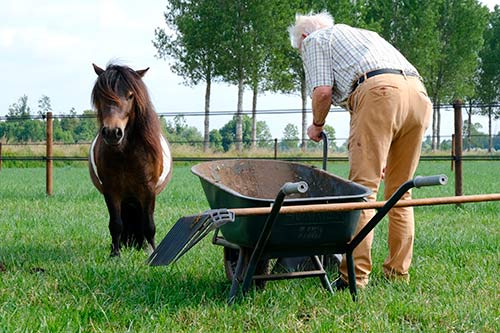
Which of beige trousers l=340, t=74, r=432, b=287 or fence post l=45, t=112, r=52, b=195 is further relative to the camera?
fence post l=45, t=112, r=52, b=195

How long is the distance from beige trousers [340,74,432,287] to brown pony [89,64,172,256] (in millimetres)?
1745

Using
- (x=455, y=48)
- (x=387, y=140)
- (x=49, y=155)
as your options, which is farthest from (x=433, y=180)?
(x=455, y=48)

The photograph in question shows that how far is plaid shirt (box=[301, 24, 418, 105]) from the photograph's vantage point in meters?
3.70

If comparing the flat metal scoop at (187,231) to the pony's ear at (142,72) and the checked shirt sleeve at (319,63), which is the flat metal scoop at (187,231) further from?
the pony's ear at (142,72)

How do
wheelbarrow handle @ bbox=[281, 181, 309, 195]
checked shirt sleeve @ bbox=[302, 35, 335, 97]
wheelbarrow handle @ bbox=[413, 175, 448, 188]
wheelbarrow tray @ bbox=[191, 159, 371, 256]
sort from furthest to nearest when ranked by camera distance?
checked shirt sleeve @ bbox=[302, 35, 335, 97]
wheelbarrow tray @ bbox=[191, 159, 371, 256]
wheelbarrow handle @ bbox=[413, 175, 448, 188]
wheelbarrow handle @ bbox=[281, 181, 309, 195]

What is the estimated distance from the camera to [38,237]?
18.6 ft

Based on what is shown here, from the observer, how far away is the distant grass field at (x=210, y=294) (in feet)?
9.43

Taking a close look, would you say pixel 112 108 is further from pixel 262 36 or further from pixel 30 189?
pixel 262 36

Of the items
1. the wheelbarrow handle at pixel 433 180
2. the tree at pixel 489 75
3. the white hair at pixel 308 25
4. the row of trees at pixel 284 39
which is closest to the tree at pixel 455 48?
the row of trees at pixel 284 39

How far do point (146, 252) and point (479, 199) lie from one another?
3.09 metres

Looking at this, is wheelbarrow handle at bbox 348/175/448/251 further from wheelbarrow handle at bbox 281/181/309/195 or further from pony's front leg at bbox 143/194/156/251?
pony's front leg at bbox 143/194/156/251

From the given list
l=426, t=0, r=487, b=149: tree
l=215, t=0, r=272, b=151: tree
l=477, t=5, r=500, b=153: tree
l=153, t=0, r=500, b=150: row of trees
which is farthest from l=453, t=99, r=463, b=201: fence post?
l=477, t=5, r=500, b=153: tree

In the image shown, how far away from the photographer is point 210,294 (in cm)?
352

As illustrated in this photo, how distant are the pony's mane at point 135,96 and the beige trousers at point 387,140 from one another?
176 cm
